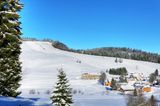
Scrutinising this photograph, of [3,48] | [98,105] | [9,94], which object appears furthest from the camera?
[98,105]

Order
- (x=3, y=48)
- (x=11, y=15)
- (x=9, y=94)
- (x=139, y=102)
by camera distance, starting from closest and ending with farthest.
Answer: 1. (x=11, y=15)
2. (x=3, y=48)
3. (x=9, y=94)
4. (x=139, y=102)

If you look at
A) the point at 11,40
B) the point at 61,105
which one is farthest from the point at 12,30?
the point at 61,105

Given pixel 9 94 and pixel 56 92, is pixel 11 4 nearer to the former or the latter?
pixel 56 92

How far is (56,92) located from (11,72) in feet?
22.3

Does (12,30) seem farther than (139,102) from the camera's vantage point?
No

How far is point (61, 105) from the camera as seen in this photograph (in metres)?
53.8

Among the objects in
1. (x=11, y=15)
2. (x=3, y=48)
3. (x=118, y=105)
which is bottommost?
(x=118, y=105)

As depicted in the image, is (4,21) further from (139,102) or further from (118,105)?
(118,105)

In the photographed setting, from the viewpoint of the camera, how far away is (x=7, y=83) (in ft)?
174

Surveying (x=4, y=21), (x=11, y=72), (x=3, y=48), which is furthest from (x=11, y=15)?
(x=11, y=72)

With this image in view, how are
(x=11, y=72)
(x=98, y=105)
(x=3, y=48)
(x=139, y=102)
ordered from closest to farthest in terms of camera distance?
(x=3, y=48), (x=11, y=72), (x=139, y=102), (x=98, y=105)

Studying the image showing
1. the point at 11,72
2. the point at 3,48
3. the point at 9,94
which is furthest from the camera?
the point at 9,94

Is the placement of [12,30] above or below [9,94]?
above

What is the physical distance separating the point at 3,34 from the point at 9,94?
31.4m
